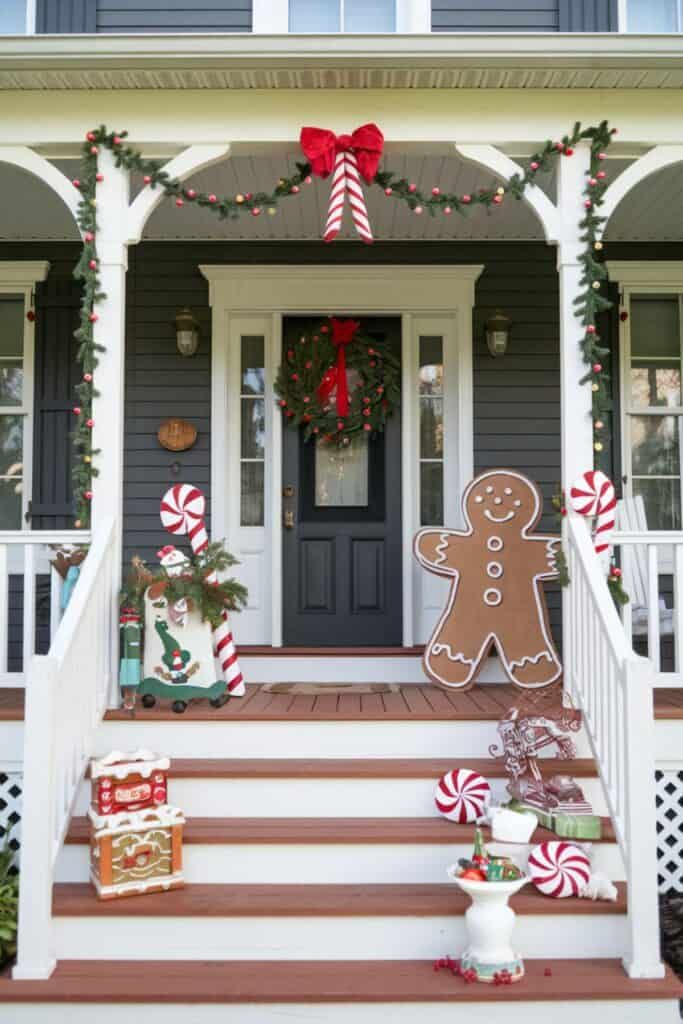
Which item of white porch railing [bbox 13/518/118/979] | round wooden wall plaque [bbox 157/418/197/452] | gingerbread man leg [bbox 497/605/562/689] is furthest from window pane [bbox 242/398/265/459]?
white porch railing [bbox 13/518/118/979]

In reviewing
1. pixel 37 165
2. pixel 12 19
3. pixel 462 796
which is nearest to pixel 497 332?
pixel 37 165

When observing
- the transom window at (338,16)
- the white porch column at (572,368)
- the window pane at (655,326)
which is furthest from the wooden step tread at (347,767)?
the transom window at (338,16)

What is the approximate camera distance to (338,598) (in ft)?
18.6

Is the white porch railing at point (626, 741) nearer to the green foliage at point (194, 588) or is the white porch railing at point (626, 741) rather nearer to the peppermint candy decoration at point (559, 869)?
the peppermint candy decoration at point (559, 869)

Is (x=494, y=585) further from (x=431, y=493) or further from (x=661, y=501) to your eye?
(x=661, y=501)

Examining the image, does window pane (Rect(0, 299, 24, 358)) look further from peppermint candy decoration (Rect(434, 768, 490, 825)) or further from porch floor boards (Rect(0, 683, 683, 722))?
peppermint candy decoration (Rect(434, 768, 490, 825))

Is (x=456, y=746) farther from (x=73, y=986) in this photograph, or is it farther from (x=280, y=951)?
(x=73, y=986)

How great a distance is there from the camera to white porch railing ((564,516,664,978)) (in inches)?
114

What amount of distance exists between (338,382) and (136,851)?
129 inches

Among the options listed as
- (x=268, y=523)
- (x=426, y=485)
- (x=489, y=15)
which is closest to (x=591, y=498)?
(x=426, y=485)

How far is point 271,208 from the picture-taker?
4113 mm

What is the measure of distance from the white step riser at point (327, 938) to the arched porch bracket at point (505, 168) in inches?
111

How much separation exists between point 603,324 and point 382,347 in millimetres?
1409

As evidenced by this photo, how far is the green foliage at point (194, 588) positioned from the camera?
13.0 ft
